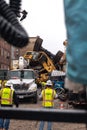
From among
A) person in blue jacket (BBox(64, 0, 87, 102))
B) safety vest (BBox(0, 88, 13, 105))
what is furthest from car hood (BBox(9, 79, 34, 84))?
person in blue jacket (BBox(64, 0, 87, 102))

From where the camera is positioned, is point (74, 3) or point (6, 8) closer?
point (74, 3)

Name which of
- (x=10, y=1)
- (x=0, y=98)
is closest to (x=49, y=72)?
(x=0, y=98)

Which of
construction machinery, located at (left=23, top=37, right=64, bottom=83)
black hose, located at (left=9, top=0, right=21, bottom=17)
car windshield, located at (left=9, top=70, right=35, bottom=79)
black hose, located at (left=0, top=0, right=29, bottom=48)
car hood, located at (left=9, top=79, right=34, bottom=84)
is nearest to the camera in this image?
black hose, located at (left=0, top=0, right=29, bottom=48)

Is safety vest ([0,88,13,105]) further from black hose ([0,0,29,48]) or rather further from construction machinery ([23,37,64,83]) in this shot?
construction machinery ([23,37,64,83])

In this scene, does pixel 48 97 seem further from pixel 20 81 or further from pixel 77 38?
pixel 77 38

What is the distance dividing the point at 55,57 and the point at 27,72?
9434 millimetres

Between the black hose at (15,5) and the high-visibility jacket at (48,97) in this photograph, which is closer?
the black hose at (15,5)

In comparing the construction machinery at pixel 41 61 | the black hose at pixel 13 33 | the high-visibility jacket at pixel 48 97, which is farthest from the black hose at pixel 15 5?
the construction machinery at pixel 41 61

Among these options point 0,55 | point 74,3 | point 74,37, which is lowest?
point 74,37

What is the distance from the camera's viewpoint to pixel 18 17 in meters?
2.10

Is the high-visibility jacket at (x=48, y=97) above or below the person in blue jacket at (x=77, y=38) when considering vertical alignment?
above

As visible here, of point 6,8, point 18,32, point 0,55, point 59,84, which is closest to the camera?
point 18,32

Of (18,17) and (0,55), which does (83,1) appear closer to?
(18,17)

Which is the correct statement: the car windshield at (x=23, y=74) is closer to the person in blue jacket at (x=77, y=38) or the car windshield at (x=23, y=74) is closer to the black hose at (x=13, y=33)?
the black hose at (x=13, y=33)
